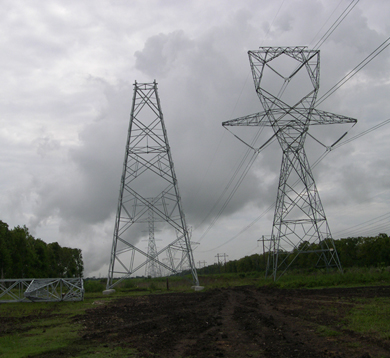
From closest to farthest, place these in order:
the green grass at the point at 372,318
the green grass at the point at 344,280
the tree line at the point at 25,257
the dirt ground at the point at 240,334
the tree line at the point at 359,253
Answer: the dirt ground at the point at 240,334 → the green grass at the point at 372,318 → the green grass at the point at 344,280 → the tree line at the point at 25,257 → the tree line at the point at 359,253

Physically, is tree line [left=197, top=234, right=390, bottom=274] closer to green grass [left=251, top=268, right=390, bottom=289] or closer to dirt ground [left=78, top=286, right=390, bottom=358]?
green grass [left=251, top=268, right=390, bottom=289]

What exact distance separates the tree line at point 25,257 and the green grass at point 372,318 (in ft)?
183

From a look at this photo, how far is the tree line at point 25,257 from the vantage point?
58969 millimetres

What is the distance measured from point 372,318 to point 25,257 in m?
66.0

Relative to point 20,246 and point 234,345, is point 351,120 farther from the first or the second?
point 20,246

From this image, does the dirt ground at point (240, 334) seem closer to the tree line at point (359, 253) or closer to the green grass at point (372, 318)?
the green grass at point (372, 318)

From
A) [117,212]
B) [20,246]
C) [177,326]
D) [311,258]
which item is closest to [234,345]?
[177,326]

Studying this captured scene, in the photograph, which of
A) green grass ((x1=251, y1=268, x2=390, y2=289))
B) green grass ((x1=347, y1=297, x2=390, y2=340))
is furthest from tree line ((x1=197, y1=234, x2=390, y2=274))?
green grass ((x1=347, y1=297, x2=390, y2=340))

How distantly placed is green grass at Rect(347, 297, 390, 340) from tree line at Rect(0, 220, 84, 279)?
55.8 m

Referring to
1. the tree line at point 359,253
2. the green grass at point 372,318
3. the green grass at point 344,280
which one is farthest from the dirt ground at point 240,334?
the tree line at point 359,253

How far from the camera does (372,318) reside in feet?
40.9

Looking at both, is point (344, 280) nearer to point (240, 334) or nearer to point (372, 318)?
point (372, 318)

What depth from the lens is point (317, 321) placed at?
43.2 ft

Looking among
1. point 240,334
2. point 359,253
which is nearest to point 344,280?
point 240,334
